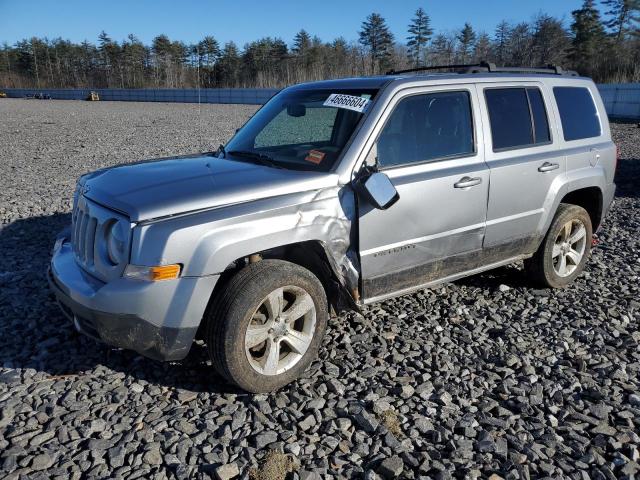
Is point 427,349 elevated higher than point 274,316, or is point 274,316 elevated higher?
point 274,316

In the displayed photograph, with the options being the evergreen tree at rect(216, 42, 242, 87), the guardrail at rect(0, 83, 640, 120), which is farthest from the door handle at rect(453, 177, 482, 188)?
the evergreen tree at rect(216, 42, 242, 87)

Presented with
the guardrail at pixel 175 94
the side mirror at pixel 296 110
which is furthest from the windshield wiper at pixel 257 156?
the guardrail at pixel 175 94

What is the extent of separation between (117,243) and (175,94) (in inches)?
2262

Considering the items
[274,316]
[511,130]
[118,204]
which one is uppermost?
[511,130]

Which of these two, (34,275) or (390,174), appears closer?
(390,174)

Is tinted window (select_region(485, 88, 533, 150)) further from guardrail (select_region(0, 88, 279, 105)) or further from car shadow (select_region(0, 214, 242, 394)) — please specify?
guardrail (select_region(0, 88, 279, 105))

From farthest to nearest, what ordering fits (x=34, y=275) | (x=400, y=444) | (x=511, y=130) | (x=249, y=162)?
1. (x=34, y=275)
2. (x=511, y=130)
3. (x=249, y=162)
4. (x=400, y=444)

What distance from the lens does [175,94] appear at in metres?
56.8

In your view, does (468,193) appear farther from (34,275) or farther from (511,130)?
(34,275)

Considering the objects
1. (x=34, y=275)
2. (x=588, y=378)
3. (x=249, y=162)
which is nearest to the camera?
(x=588, y=378)

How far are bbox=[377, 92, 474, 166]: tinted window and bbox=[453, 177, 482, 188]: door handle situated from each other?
0.22m

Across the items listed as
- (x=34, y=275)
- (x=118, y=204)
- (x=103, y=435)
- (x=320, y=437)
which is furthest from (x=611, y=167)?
(x=34, y=275)

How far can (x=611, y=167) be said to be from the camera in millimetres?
5508

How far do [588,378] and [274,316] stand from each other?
7.30ft
